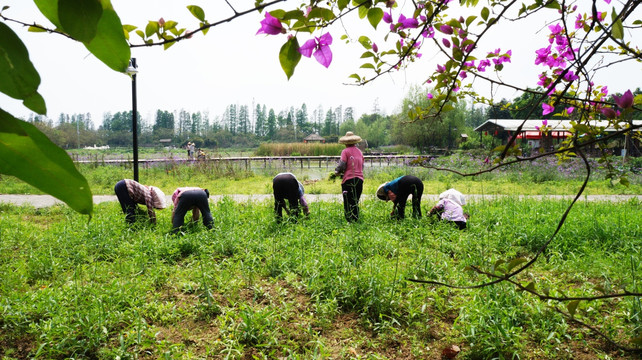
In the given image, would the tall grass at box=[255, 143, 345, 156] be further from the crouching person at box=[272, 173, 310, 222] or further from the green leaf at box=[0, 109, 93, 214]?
the green leaf at box=[0, 109, 93, 214]

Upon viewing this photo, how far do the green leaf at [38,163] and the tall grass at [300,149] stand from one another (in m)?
27.8

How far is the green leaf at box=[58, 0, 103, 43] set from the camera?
0.26 meters

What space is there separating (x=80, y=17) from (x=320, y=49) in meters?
0.52

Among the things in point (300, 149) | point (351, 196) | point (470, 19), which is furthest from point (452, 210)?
point (300, 149)

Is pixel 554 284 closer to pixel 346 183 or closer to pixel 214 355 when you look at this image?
pixel 214 355

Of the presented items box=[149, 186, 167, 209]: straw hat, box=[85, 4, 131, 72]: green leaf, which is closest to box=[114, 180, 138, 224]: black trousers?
box=[149, 186, 167, 209]: straw hat

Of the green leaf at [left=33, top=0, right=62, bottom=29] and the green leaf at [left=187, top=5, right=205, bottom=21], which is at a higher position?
the green leaf at [left=187, top=5, right=205, bottom=21]

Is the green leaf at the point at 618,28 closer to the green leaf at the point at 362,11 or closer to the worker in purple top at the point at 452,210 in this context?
the green leaf at the point at 362,11

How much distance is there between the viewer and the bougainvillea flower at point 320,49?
73 cm

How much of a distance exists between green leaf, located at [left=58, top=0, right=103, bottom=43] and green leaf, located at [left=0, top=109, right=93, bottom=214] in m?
0.07

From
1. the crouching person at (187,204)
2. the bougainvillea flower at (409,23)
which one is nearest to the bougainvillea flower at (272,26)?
the bougainvillea flower at (409,23)

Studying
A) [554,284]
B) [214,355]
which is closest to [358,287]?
[214,355]

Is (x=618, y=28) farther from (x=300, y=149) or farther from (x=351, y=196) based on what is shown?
(x=300, y=149)

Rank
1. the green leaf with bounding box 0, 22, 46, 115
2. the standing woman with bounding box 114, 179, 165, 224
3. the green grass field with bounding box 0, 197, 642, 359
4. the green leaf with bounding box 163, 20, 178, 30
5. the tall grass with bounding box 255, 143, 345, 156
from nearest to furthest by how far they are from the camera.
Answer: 1. the green leaf with bounding box 0, 22, 46, 115
2. the green leaf with bounding box 163, 20, 178, 30
3. the green grass field with bounding box 0, 197, 642, 359
4. the standing woman with bounding box 114, 179, 165, 224
5. the tall grass with bounding box 255, 143, 345, 156
